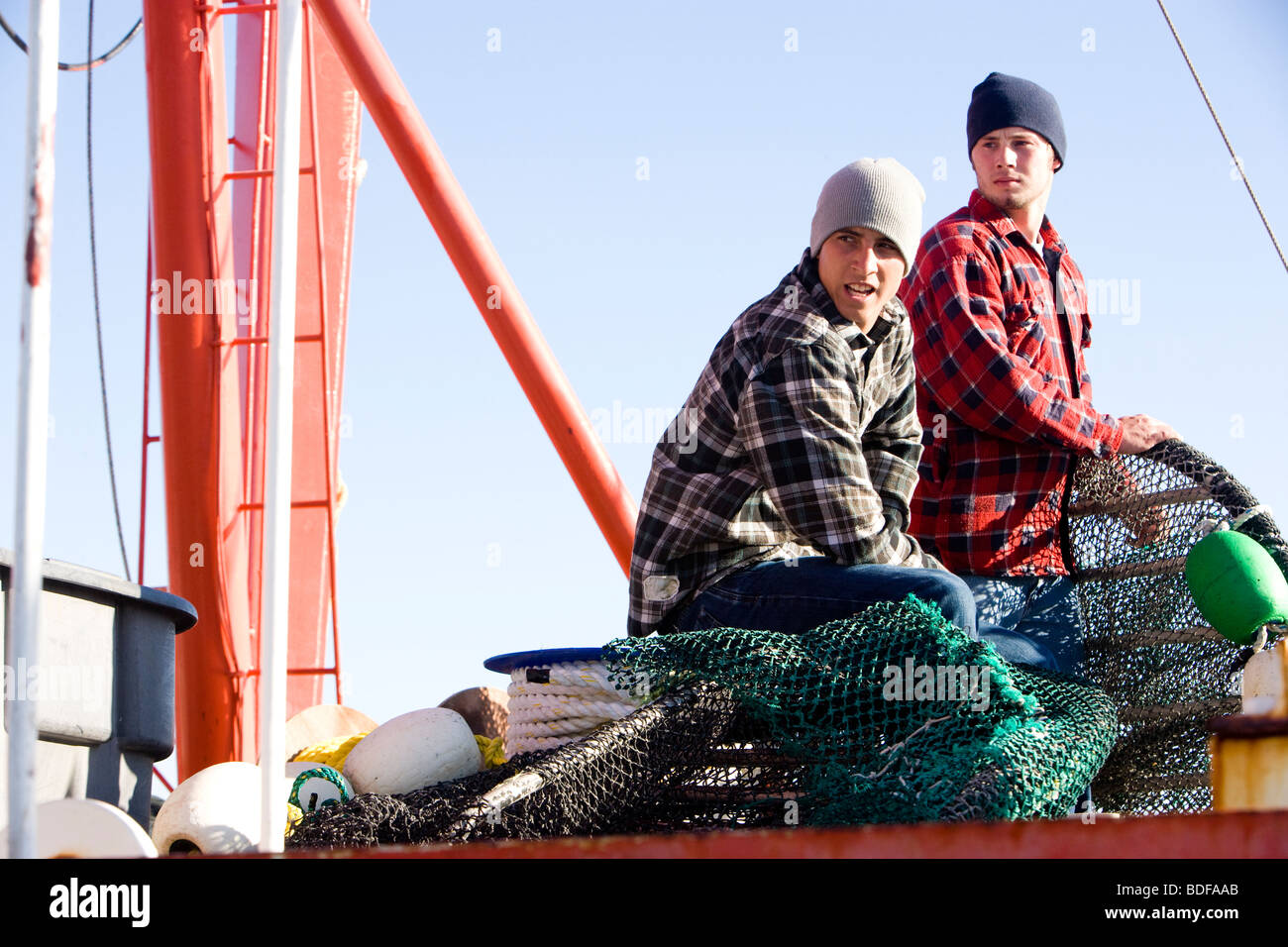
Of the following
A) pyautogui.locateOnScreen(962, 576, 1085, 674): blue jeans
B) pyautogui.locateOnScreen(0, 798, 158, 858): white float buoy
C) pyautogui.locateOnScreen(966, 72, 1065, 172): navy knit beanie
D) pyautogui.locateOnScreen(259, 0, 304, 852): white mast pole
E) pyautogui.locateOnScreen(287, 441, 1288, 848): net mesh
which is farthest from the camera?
pyautogui.locateOnScreen(966, 72, 1065, 172): navy knit beanie

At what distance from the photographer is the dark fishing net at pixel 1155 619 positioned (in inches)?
135

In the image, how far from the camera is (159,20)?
236 inches

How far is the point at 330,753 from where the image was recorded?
11.8 ft

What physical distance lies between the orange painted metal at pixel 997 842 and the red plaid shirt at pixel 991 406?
2.05 meters

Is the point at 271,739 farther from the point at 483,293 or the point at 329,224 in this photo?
the point at 329,224

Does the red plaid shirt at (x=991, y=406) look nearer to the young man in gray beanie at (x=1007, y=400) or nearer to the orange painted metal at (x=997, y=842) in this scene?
the young man in gray beanie at (x=1007, y=400)

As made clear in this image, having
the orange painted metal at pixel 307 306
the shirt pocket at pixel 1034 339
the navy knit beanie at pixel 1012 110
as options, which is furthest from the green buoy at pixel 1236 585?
the orange painted metal at pixel 307 306

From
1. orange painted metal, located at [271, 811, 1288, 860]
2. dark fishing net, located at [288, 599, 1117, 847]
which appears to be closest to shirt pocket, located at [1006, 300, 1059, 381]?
dark fishing net, located at [288, 599, 1117, 847]

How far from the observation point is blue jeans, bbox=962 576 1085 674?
3379 millimetres

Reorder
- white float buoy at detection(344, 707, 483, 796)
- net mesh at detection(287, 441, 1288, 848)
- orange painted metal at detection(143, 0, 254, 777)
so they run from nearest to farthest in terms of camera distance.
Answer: net mesh at detection(287, 441, 1288, 848) → white float buoy at detection(344, 707, 483, 796) → orange painted metal at detection(143, 0, 254, 777)

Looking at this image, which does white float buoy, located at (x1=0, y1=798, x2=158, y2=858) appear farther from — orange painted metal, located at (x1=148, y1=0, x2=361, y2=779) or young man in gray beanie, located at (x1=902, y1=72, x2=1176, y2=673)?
orange painted metal, located at (x1=148, y1=0, x2=361, y2=779)

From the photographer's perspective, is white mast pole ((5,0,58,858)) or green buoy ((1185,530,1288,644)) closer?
white mast pole ((5,0,58,858))

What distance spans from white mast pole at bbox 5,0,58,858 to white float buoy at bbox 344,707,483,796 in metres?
1.71
